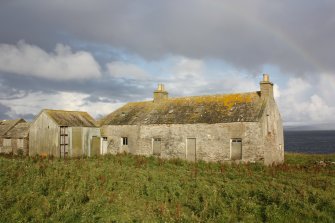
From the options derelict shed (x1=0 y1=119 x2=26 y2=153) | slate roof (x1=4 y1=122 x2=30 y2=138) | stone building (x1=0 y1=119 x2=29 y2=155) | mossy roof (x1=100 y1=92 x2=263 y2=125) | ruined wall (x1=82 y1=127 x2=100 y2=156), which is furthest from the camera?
derelict shed (x1=0 y1=119 x2=26 y2=153)

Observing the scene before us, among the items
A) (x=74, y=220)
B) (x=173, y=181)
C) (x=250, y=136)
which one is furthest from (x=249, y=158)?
(x=74, y=220)

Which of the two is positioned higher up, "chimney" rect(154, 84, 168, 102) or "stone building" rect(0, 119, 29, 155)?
"chimney" rect(154, 84, 168, 102)

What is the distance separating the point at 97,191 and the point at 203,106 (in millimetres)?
15228

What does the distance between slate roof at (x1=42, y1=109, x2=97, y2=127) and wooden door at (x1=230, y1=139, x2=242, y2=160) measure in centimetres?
1340

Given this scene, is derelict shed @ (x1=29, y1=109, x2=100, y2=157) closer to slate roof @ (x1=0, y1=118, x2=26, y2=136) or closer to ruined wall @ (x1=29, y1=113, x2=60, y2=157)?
ruined wall @ (x1=29, y1=113, x2=60, y2=157)

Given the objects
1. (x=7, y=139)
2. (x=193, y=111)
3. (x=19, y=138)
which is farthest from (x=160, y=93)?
(x=7, y=139)

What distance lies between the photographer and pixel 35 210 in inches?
408

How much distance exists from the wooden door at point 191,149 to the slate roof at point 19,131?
17.4 metres

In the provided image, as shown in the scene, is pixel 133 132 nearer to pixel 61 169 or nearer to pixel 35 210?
pixel 61 169

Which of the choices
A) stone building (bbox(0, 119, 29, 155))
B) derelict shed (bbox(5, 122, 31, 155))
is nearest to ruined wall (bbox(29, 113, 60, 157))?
derelict shed (bbox(5, 122, 31, 155))

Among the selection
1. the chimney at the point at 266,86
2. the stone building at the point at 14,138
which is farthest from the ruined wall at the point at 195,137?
the stone building at the point at 14,138

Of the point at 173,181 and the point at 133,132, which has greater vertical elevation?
the point at 133,132

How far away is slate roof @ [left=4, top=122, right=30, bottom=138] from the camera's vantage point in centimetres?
3179

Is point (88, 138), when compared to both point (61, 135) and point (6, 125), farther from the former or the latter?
point (6, 125)
